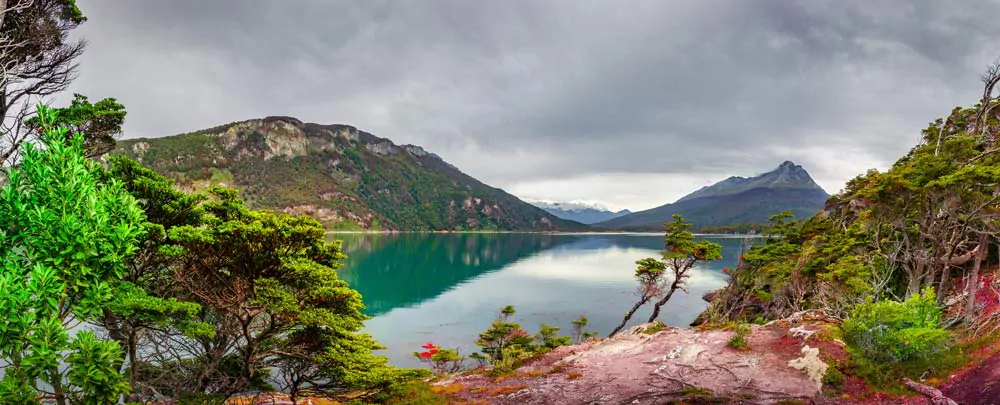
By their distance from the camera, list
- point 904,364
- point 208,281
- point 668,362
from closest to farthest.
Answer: point 208,281, point 904,364, point 668,362

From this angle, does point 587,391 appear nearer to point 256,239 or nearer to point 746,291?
point 256,239

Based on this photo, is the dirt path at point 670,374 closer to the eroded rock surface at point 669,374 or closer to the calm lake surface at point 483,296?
the eroded rock surface at point 669,374

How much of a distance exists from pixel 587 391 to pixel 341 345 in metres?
7.48

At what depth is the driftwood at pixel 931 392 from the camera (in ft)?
28.3

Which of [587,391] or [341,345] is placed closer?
[341,345]

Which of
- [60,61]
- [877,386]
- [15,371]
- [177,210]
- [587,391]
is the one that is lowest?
[587,391]

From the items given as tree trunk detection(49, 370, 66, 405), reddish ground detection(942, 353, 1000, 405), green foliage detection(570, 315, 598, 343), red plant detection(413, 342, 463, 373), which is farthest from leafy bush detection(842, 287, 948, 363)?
green foliage detection(570, 315, 598, 343)

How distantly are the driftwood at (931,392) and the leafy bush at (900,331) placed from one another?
3.20 feet

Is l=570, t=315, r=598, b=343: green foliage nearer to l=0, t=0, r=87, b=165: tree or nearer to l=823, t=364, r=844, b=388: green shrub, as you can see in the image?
l=823, t=364, r=844, b=388: green shrub

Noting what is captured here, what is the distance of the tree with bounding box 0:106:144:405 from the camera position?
19.6 feet

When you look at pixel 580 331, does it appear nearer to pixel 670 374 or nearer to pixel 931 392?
pixel 670 374

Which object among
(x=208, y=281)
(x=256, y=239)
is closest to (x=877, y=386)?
(x=256, y=239)

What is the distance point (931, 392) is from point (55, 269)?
17119mm

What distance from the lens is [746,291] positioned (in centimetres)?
3284
